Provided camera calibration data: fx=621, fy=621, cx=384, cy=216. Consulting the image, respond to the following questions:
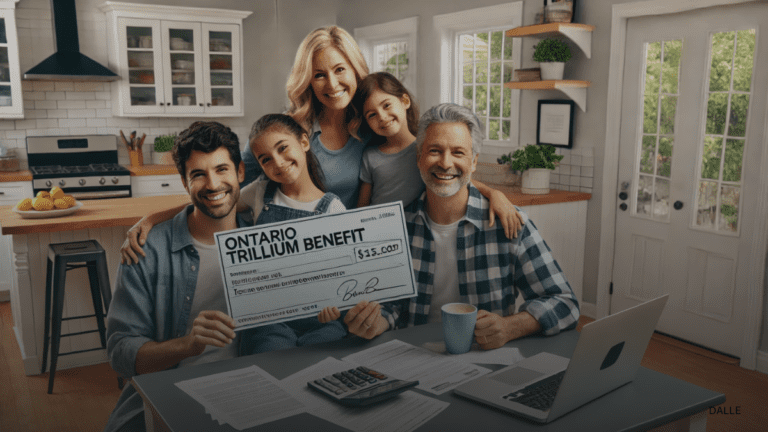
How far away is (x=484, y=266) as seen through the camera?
1910mm

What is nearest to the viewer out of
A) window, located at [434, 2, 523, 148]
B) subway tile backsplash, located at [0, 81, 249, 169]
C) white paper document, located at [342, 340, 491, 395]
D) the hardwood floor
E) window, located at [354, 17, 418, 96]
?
white paper document, located at [342, 340, 491, 395]

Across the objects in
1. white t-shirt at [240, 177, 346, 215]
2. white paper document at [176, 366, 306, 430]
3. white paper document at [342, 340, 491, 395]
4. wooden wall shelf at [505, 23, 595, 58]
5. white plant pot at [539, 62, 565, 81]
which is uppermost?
wooden wall shelf at [505, 23, 595, 58]

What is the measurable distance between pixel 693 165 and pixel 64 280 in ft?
11.9

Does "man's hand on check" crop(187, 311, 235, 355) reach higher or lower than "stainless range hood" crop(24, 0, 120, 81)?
lower

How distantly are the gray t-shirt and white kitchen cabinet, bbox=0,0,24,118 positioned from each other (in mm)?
4389

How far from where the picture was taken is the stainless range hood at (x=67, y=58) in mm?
5285

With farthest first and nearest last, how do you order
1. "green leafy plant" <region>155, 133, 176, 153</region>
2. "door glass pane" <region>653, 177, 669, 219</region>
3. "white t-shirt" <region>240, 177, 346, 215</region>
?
"green leafy plant" <region>155, 133, 176, 153</region>, "door glass pane" <region>653, 177, 669, 219</region>, "white t-shirt" <region>240, 177, 346, 215</region>

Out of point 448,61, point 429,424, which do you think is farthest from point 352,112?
point 448,61

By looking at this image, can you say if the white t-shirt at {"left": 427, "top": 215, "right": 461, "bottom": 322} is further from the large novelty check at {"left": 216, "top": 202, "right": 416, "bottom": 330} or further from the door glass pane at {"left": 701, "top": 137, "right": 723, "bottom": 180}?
the door glass pane at {"left": 701, "top": 137, "right": 723, "bottom": 180}

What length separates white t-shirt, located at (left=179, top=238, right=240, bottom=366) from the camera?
5.48ft

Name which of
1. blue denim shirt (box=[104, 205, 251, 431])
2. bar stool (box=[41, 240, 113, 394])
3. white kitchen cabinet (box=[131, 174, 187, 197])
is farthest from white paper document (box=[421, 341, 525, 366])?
white kitchen cabinet (box=[131, 174, 187, 197])

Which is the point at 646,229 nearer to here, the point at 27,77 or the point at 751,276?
the point at 751,276

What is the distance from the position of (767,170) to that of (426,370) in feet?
9.20

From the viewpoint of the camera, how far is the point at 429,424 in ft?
3.96
